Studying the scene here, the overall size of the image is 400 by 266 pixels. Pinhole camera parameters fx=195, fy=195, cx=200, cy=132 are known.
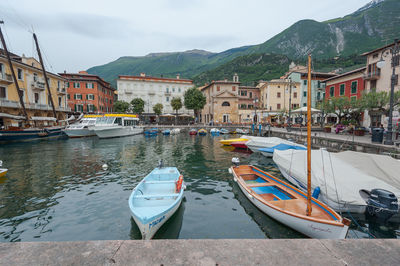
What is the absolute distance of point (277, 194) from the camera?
852 cm

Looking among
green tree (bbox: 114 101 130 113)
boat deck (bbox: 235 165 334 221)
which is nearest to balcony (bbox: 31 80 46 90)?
green tree (bbox: 114 101 130 113)

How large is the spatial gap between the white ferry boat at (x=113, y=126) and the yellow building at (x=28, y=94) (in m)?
10.6

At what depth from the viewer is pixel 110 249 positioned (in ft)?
8.65

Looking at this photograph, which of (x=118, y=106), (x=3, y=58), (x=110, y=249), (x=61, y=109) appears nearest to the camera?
(x=110, y=249)

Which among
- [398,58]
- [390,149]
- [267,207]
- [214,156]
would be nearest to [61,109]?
[214,156]

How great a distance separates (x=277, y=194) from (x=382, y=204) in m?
3.38

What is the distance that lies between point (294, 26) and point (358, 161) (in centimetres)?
19843

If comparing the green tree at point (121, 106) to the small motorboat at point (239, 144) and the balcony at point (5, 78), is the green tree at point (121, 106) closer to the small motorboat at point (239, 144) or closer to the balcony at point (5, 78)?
the balcony at point (5, 78)

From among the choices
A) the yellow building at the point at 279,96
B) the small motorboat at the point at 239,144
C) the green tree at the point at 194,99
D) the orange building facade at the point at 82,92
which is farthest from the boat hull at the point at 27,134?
the yellow building at the point at 279,96

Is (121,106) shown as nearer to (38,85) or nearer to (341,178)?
(38,85)

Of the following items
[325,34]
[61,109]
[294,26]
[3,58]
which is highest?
[294,26]

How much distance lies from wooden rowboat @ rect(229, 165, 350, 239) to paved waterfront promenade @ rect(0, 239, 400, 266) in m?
2.76

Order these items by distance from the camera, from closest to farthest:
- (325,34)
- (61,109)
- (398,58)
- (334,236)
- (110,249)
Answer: (110,249) → (334,236) → (398,58) → (61,109) → (325,34)

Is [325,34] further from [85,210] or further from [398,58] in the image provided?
[85,210]
